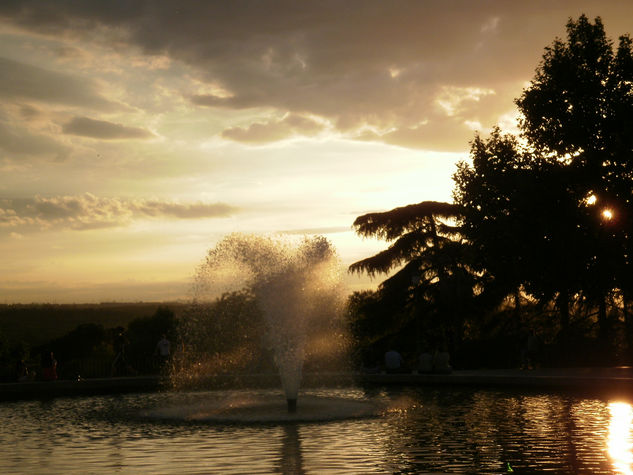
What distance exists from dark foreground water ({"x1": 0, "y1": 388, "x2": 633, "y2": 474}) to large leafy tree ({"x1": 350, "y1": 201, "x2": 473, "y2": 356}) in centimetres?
1689

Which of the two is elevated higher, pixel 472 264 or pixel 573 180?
pixel 573 180

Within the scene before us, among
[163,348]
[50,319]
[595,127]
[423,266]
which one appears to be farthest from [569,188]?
[50,319]

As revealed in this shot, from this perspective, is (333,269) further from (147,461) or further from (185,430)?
(147,461)

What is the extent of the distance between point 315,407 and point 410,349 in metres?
23.0

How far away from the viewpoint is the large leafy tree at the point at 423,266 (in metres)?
41.2

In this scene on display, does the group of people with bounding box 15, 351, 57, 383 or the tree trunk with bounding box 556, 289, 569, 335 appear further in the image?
the tree trunk with bounding box 556, 289, 569, 335

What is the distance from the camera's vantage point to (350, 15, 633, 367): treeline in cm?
3675

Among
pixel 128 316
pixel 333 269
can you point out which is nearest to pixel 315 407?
pixel 333 269

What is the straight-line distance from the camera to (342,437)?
16109 millimetres

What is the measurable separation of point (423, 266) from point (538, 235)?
7.36 metres

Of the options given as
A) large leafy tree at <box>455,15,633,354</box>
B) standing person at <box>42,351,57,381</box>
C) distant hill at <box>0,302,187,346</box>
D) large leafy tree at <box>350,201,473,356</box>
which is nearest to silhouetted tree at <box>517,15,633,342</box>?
large leafy tree at <box>455,15,633,354</box>

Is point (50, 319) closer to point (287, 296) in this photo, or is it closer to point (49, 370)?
point (49, 370)

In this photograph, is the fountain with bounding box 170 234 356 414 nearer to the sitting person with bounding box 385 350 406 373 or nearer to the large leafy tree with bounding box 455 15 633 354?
the sitting person with bounding box 385 350 406 373

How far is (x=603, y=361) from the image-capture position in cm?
3228
